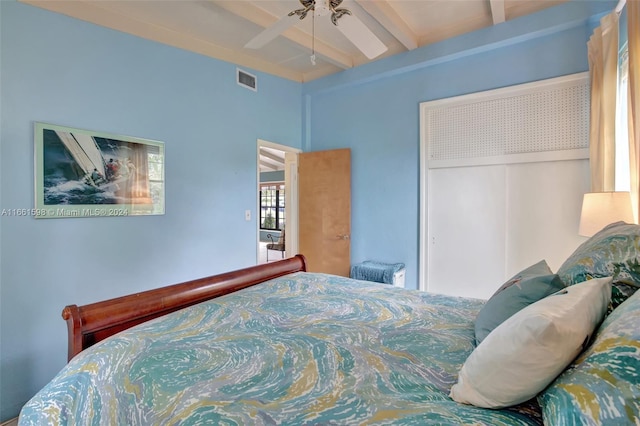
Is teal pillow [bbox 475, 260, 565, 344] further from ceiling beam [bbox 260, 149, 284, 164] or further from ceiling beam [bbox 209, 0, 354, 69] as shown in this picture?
ceiling beam [bbox 260, 149, 284, 164]

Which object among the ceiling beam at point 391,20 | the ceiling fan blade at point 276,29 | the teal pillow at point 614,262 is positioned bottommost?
the teal pillow at point 614,262

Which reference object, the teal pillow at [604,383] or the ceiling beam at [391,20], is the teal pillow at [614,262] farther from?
the ceiling beam at [391,20]

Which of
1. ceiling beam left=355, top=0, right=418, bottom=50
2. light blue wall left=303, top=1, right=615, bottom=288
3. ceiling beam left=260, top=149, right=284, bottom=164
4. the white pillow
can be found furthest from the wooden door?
ceiling beam left=260, top=149, right=284, bottom=164

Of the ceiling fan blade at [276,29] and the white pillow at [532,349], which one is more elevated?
the ceiling fan blade at [276,29]

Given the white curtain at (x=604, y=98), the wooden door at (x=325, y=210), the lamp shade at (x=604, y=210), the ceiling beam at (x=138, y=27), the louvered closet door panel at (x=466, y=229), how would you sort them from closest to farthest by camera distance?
the lamp shade at (x=604, y=210) < the white curtain at (x=604, y=98) < the ceiling beam at (x=138, y=27) < the louvered closet door panel at (x=466, y=229) < the wooden door at (x=325, y=210)

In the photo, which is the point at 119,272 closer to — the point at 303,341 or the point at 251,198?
the point at 251,198

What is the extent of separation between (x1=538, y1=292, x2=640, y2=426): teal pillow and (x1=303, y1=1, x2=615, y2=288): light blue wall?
9.09ft

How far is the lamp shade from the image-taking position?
5.93 ft

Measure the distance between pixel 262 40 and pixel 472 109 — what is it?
219cm

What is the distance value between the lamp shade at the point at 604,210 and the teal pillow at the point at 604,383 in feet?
4.98

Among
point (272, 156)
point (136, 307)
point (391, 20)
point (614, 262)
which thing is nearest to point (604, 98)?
point (391, 20)

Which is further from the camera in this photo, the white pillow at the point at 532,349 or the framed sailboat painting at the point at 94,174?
the framed sailboat painting at the point at 94,174

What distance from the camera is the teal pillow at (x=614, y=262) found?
93cm

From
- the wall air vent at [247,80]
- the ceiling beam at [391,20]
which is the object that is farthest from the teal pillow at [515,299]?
the wall air vent at [247,80]
